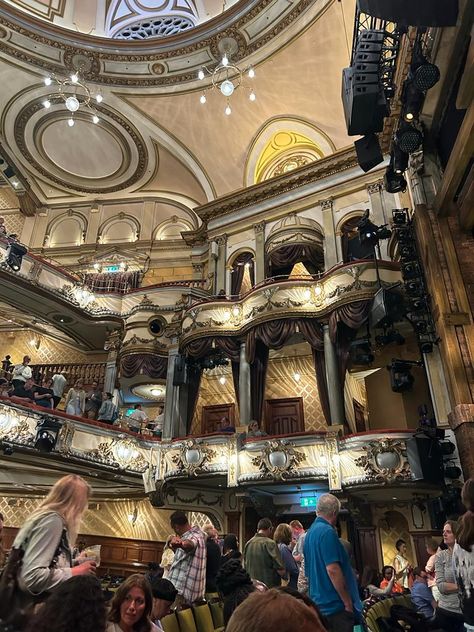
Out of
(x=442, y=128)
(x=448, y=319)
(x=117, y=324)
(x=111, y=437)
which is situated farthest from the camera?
(x=117, y=324)

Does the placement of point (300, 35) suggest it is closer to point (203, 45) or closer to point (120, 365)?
point (203, 45)

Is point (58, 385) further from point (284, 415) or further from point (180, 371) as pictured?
point (284, 415)

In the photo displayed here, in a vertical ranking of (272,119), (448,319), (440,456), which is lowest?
(440,456)

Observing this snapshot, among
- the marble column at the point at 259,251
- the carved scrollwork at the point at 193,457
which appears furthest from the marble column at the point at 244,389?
the marble column at the point at 259,251

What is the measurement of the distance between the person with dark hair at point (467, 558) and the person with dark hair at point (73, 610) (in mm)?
2218

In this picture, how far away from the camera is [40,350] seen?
17.1 m

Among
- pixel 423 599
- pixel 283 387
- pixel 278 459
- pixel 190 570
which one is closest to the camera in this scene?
pixel 190 570

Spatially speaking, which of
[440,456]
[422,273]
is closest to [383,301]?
[422,273]

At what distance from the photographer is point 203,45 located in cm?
1603

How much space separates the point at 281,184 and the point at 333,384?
7.53 meters

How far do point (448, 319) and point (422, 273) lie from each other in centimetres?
157

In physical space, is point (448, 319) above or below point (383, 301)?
below

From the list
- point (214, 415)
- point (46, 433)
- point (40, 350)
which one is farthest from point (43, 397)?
point (40, 350)

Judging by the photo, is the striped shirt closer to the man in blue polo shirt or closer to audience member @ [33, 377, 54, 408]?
the man in blue polo shirt
